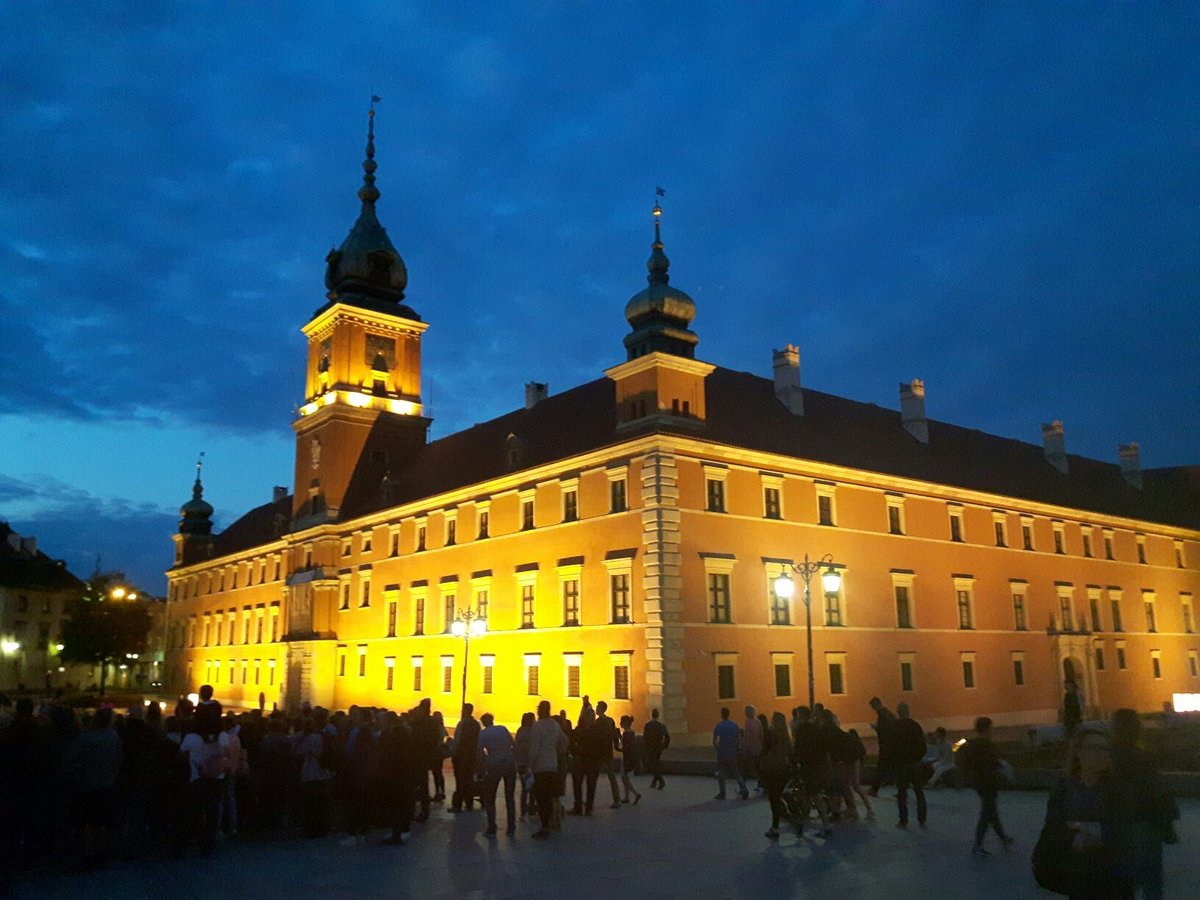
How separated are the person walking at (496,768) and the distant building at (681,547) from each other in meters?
15.0

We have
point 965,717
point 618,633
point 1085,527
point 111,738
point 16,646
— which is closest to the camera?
point 111,738

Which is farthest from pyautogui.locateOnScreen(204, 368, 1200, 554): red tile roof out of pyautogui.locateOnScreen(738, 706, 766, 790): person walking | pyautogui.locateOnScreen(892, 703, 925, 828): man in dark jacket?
pyautogui.locateOnScreen(892, 703, 925, 828): man in dark jacket

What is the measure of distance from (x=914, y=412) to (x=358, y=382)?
29.5 meters

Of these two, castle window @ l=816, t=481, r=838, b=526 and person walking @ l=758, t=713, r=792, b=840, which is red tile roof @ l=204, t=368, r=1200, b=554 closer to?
castle window @ l=816, t=481, r=838, b=526

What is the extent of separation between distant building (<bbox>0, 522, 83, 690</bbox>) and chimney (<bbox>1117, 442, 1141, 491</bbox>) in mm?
73600

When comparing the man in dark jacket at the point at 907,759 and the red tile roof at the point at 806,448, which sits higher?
the red tile roof at the point at 806,448

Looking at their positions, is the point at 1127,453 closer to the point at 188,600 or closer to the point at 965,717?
the point at 965,717

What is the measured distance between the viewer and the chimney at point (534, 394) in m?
44.2

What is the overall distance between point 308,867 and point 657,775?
9.49m

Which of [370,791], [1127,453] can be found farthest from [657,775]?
[1127,453]

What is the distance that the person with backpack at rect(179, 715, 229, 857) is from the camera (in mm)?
11953

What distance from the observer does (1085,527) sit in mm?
46906

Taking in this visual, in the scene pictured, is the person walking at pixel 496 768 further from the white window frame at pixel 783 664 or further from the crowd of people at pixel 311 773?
the white window frame at pixel 783 664

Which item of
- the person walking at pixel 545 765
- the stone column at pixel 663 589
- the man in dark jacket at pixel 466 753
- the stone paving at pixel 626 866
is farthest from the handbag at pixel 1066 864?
the stone column at pixel 663 589
